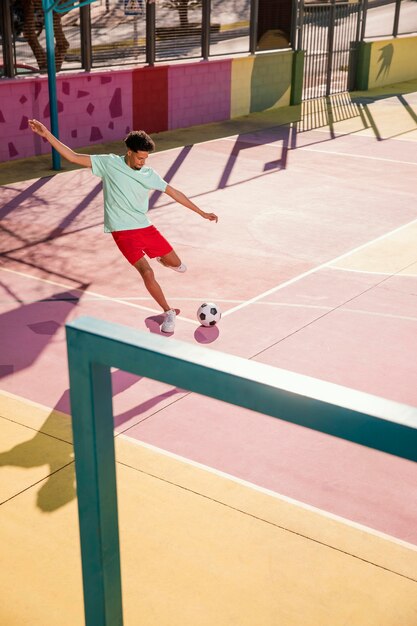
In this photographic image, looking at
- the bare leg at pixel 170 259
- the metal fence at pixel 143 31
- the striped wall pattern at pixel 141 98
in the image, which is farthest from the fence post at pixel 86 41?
the bare leg at pixel 170 259

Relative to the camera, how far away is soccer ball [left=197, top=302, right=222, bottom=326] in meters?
8.26

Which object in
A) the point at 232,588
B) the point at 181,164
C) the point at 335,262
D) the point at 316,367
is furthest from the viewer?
the point at 181,164

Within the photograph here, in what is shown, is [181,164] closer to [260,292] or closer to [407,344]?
[260,292]

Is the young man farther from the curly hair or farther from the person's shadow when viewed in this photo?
the person's shadow

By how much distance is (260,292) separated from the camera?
9.51 metres

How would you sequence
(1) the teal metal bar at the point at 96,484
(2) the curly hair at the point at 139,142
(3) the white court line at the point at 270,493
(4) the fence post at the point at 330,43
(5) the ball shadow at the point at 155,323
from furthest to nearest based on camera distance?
1. (4) the fence post at the point at 330,43
2. (5) the ball shadow at the point at 155,323
3. (2) the curly hair at the point at 139,142
4. (3) the white court line at the point at 270,493
5. (1) the teal metal bar at the point at 96,484

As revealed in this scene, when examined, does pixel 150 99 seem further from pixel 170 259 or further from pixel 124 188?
pixel 124 188

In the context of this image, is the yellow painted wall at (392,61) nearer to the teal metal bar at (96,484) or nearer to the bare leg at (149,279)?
the bare leg at (149,279)

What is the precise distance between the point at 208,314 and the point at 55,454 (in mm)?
2719

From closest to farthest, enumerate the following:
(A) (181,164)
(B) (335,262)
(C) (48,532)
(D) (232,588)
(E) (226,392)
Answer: (E) (226,392)
(D) (232,588)
(C) (48,532)
(B) (335,262)
(A) (181,164)

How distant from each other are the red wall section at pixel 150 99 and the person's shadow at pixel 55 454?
12.9 metres

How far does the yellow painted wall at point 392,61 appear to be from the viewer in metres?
27.2

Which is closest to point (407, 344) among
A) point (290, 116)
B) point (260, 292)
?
point (260, 292)

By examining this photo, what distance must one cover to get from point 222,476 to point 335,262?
17.9 feet
